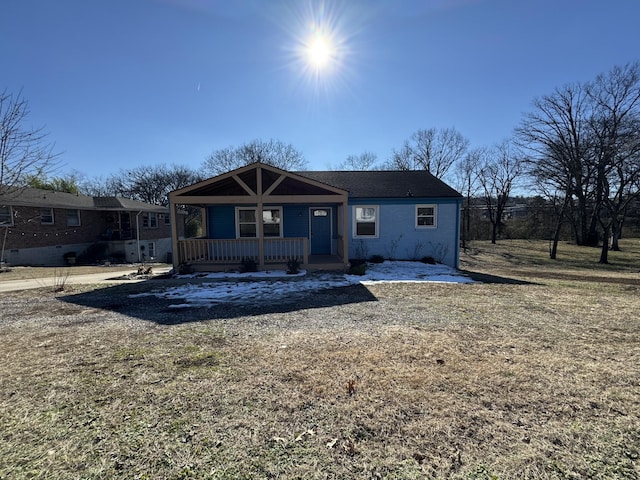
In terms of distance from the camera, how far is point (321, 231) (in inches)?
524

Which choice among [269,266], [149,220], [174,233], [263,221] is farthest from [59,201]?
[269,266]

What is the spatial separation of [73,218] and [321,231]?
57.2ft

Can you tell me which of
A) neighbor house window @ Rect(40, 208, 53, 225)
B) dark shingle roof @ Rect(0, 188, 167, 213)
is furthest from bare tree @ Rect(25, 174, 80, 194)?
neighbor house window @ Rect(40, 208, 53, 225)

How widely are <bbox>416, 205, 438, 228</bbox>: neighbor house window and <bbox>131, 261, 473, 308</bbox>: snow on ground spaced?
182 cm

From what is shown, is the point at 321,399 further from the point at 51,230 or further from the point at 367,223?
the point at 51,230

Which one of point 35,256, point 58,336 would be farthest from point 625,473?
point 35,256

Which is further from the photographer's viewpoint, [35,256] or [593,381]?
[35,256]

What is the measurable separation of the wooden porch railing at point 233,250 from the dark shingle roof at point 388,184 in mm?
3299

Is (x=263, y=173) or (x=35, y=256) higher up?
(x=263, y=173)

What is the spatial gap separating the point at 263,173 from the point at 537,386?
9181 mm

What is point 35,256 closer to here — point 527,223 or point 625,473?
point 625,473

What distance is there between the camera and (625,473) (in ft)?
6.41

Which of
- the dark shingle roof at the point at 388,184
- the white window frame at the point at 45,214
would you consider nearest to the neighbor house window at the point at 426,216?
the dark shingle roof at the point at 388,184

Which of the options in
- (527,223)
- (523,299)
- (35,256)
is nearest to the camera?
(523,299)
